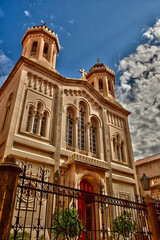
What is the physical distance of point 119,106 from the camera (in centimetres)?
1878

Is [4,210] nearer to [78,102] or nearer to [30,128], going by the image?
[30,128]

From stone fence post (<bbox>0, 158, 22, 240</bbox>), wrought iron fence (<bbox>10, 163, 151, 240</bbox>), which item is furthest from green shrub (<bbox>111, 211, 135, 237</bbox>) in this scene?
stone fence post (<bbox>0, 158, 22, 240</bbox>)

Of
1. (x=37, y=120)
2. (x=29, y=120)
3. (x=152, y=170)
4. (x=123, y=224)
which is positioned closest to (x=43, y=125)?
(x=37, y=120)

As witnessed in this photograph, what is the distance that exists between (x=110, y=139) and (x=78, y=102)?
165 inches

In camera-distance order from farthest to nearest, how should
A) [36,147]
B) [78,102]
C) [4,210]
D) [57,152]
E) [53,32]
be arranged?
[53,32] < [78,102] < [57,152] < [36,147] < [4,210]

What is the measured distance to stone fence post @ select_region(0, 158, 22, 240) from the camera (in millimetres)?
3711

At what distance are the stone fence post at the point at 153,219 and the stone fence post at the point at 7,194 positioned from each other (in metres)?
5.86

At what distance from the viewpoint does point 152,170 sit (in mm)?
22594

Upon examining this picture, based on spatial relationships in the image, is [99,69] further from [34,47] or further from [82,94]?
[34,47]

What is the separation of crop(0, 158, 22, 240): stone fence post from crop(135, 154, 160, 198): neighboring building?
19.8 m

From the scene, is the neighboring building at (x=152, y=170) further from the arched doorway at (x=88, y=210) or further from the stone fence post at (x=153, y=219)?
the stone fence post at (x=153, y=219)

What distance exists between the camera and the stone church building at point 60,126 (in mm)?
10836

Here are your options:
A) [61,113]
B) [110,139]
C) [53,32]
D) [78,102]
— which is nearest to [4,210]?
[61,113]

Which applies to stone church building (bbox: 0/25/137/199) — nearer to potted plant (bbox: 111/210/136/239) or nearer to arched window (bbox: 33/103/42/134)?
arched window (bbox: 33/103/42/134)
